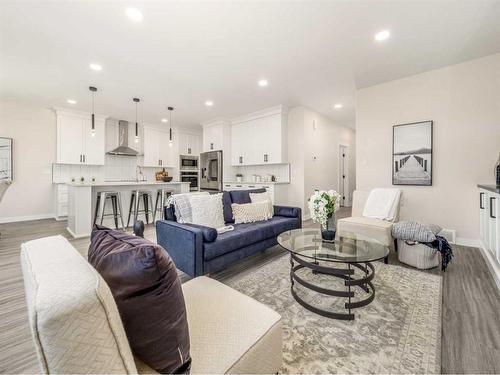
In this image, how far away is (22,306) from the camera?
187cm

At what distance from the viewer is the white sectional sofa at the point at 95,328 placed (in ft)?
1.61

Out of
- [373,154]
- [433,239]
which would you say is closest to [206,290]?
[433,239]

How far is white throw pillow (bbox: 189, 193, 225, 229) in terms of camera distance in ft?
8.47

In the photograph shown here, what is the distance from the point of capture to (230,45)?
2.86 m

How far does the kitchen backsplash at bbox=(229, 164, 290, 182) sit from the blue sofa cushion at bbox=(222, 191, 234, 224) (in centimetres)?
270

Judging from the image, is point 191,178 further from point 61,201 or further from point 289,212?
point 289,212

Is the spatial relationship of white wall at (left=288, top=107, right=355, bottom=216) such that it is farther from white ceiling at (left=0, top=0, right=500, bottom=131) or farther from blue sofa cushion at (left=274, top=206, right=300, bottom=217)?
blue sofa cushion at (left=274, top=206, right=300, bottom=217)

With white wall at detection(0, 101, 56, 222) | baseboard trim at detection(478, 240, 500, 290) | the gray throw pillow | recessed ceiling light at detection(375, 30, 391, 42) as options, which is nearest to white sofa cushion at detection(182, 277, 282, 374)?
the gray throw pillow

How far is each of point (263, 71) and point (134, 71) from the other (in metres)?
2.02

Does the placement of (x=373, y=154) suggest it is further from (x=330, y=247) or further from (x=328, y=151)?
(x=330, y=247)

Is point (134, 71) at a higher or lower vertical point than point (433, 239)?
higher

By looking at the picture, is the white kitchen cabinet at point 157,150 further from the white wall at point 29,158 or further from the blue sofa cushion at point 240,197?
the blue sofa cushion at point 240,197

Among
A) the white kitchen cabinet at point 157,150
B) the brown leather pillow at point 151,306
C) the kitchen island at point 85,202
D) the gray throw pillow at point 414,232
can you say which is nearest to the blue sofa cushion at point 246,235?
the gray throw pillow at point 414,232

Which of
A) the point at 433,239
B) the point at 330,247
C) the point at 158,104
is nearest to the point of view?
the point at 330,247
